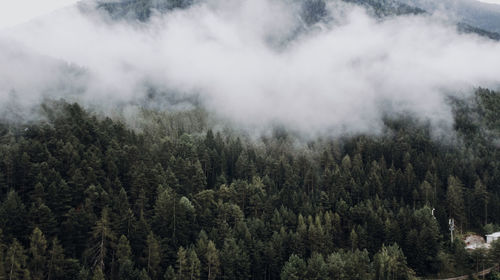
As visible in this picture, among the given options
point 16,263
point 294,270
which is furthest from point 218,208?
point 16,263

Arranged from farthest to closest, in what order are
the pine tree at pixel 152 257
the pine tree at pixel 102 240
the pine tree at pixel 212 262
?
the pine tree at pixel 212 262
the pine tree at pixel 152 257
the pine tree at pixel 102 240

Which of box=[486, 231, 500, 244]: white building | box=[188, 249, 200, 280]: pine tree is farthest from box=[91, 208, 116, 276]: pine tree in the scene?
box=[486, 231, 500, 244]: white building

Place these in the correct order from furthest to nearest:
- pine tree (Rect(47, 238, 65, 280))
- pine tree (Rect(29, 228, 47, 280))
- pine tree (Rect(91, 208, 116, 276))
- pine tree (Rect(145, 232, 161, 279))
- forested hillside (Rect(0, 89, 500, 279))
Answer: pine tree (Rect(145, 232, 161, 279)) → forested hillside (Rect(0, 89, 500, 279)) → pine tree (Rect(91, 208, 116, 276)) → pine tree (Rect(47, 238, 65, 280)) → pine tree (Rect(29, 228, 47, 280))

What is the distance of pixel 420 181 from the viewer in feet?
425

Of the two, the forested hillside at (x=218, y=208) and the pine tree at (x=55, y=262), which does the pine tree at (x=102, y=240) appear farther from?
the pine tree at (x=55, y=262)

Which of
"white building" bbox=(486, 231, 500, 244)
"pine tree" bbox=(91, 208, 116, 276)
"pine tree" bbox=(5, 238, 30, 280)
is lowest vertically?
"pine tree" bbox=(5, 238, 30, 280)

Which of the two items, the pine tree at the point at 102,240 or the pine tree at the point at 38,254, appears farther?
the pine tree at the point at 102,240

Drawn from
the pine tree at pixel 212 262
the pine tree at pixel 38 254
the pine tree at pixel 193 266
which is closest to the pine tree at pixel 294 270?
the pine tree at pixel 212 262

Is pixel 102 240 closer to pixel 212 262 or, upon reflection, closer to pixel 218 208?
pixel 212 262

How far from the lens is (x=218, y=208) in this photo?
314 feet

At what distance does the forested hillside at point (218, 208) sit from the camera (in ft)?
247

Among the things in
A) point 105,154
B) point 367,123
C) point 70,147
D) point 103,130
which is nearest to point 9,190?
point 70,147

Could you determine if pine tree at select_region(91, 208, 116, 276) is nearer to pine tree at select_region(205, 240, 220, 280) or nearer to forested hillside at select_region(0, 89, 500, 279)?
forested hillside at select_region(0, 89, 500, 279)

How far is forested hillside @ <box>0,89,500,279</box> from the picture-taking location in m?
75.2
